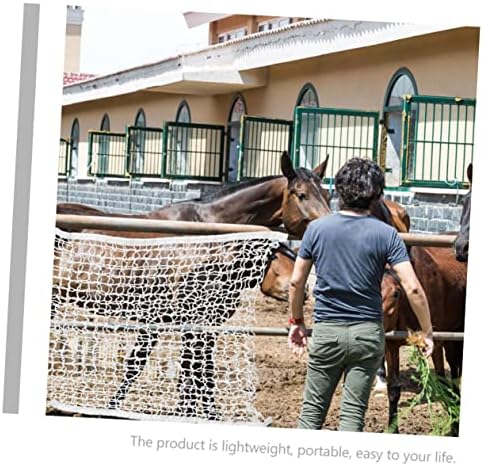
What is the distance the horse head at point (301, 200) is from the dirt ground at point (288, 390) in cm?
117

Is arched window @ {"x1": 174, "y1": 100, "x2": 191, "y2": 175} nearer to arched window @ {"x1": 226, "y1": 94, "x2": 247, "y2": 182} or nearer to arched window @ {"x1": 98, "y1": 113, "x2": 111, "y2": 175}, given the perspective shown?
arched window @ {"x1": 226, "y1": 94, "x2": 247, "y2": 182}

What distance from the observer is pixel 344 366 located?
5.09 meters

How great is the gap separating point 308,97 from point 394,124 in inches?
116

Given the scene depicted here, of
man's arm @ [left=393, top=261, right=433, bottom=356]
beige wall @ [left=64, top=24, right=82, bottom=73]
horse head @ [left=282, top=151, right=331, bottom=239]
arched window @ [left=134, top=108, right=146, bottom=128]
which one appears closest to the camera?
man's arm @ [left=393, top=261, right=433, bottom=356]

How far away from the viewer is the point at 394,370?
6.75 meters

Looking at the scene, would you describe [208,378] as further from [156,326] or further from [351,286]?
[351,286]

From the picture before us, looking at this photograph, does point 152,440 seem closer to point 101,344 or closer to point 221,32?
point 101,344

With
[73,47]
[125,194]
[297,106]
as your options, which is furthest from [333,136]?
[73,47]

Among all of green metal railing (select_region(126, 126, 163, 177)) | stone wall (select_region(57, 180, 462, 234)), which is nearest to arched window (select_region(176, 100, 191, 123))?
green metal railing (select_region(126, 126, 163, 177))

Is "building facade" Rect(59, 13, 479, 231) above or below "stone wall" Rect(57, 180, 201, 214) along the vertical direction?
above

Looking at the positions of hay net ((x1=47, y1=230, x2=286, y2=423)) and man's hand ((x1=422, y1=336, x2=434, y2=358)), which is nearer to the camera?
man's hand ((x1=422, y1=336, x2=434, y2=358))

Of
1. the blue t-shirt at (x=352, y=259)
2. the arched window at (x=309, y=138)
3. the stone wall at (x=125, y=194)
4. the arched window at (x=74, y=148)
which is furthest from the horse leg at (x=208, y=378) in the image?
the arched window at (x=74, y=148)

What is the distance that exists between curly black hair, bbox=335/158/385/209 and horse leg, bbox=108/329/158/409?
160cm

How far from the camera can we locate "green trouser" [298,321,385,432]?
5035 millimetres
